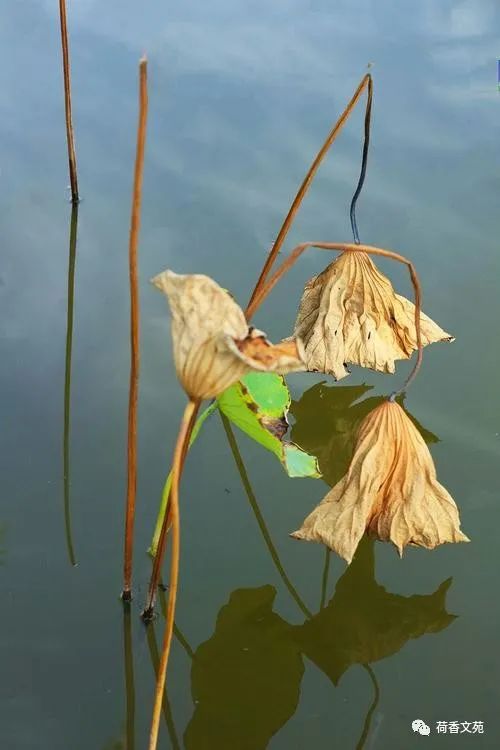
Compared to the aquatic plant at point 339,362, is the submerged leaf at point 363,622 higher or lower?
lower

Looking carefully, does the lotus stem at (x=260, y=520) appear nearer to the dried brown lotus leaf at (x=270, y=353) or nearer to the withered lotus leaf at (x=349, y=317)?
the withered lotus leaf at (x=349, y=317)

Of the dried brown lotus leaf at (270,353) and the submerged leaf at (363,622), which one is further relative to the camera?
the submerged leaf at (363,622)

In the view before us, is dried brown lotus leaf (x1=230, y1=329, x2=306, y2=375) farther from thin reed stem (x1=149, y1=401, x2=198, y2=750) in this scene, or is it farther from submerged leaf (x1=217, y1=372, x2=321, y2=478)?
submerged leaf (x1=217, y1=372, x2=321, y2=478)

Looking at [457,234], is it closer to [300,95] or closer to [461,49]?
[300,95]

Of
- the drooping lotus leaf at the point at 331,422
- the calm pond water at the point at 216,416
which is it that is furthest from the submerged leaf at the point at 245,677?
the drooping lotus leaf at the point at 331,422

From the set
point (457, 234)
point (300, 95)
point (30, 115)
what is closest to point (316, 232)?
point (457, 234)

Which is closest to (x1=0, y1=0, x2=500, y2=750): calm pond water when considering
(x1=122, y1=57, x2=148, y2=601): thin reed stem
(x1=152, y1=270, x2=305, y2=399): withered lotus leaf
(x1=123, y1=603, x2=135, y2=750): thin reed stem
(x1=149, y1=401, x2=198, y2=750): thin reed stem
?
(x1=123, y1=603, x2=135, y2=750): thin reed stem
